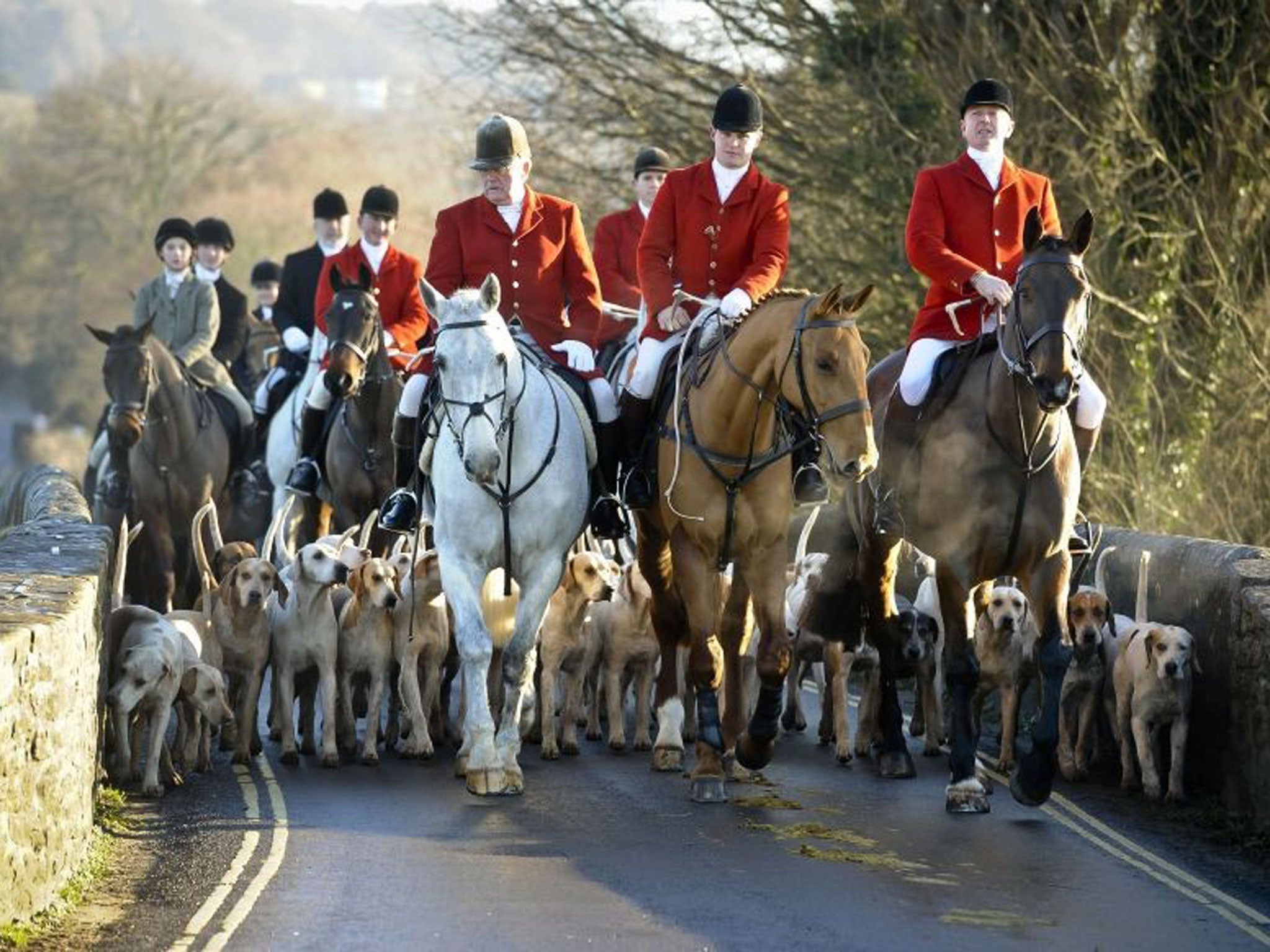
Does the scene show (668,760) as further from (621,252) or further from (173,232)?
(173,232)

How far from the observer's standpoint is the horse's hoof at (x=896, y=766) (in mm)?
12070

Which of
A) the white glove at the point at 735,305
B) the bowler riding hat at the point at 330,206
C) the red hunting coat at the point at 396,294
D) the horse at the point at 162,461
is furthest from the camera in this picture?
the bowler riding hat at the point at 330,206

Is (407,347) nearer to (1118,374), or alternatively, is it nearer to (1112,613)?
(1112,613)

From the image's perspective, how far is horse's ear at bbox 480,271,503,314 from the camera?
10836 millimetres

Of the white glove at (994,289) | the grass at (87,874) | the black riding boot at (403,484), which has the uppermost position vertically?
the white glove at (994,289)

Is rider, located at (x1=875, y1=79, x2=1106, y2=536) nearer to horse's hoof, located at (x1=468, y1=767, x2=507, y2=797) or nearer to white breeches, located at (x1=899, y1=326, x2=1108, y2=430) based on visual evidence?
white breeches, located at (x1=899, y1=326, x2=1108, y2=430)

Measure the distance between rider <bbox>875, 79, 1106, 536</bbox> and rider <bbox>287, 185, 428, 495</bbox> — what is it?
3.76 metres

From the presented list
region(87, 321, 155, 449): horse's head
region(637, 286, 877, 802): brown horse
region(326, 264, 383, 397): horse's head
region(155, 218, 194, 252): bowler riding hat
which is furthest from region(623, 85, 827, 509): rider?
region(155, 218, 194, 252): bowler riding hat

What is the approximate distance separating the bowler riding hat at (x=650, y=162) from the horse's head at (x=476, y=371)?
23.3 ft

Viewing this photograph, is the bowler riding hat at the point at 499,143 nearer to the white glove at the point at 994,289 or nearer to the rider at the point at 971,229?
the rider at the point at 971,229

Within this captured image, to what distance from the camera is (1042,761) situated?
34.9 ft

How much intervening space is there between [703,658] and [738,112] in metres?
2.53

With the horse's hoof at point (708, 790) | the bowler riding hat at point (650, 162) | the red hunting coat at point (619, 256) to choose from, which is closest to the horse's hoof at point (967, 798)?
the horse's hoof at point (708, 790)

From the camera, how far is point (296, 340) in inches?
648
